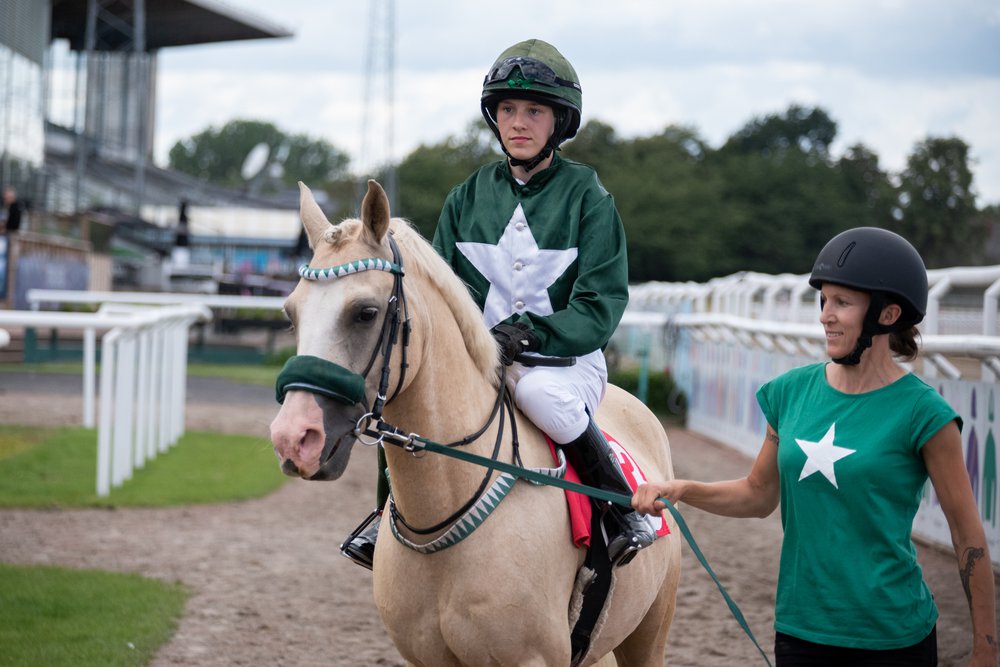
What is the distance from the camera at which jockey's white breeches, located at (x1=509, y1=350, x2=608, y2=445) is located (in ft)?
10.5

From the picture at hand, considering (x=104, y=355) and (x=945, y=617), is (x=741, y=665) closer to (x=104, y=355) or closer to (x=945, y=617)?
(x=945, y=617)

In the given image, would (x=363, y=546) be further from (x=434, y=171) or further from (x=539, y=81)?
(x=434, y=171)

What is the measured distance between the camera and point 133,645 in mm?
5223

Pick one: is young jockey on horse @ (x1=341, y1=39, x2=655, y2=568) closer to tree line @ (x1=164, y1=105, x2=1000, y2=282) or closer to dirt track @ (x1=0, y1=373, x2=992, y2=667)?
dirt track @ (x1=0, y1=373, x2=992, y2=667)

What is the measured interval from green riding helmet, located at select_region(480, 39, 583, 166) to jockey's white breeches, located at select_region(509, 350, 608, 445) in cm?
70

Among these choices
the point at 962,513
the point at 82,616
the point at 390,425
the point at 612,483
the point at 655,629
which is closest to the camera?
the point at 962,513

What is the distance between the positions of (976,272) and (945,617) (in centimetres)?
243

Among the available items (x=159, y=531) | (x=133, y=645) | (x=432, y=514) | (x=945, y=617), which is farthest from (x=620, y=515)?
(x=159, y=531)

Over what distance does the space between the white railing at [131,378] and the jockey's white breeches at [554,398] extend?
5836mm

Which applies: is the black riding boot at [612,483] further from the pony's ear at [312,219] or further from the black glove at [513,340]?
the pony's ear at [312,219]

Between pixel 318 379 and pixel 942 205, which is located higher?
pixel 942 205

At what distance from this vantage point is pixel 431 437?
300 centimetres

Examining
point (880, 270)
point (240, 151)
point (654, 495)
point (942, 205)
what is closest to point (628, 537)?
point (654, 495)

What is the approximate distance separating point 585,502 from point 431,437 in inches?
21.5
